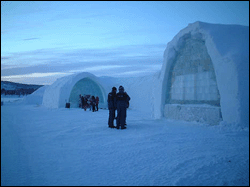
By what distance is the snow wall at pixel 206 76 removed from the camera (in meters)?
5.06

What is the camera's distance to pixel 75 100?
18703mm

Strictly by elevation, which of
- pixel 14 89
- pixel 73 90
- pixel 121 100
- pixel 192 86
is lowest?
pixel 121 100

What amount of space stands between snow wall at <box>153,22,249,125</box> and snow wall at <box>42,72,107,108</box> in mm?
10927

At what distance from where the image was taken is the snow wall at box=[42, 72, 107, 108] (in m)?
16.8

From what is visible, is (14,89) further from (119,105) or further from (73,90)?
(119,105)

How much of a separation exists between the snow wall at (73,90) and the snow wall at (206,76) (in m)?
10.9

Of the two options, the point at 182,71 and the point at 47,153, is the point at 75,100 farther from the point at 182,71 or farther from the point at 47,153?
Answer: the point at 47,153

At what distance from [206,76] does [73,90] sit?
48.4ft

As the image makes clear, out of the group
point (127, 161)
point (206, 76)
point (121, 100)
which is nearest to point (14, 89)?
point (121, 100)

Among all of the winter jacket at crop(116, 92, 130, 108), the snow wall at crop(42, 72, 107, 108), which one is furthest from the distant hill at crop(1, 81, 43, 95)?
the winter jacket at crop(116, 92, 130, 108)

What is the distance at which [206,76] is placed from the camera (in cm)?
632

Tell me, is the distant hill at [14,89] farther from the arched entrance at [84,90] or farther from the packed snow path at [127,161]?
the packed snow path at [127,161]

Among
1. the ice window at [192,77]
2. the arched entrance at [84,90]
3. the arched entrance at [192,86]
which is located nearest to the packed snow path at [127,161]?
the arched entrance at [192,86]

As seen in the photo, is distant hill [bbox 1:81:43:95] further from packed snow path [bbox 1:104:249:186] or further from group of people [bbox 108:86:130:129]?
packed snow path [bbox 1:104:249:186]
